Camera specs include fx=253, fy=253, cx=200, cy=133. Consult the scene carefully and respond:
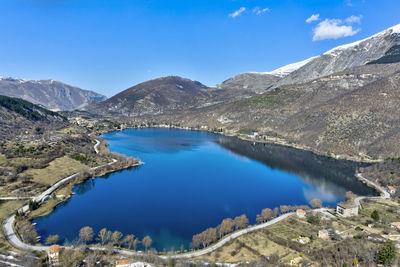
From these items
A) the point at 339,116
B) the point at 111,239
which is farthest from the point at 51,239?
the point at 339,116

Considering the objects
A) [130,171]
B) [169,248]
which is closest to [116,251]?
[169,248]

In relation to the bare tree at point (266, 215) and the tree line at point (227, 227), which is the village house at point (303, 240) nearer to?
the bare tree at point (266, 215)

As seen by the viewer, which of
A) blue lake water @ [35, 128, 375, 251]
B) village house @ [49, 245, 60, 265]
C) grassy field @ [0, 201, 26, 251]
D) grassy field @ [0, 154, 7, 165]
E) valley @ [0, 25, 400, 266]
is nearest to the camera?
village house @ [49, 245, 60, 265]

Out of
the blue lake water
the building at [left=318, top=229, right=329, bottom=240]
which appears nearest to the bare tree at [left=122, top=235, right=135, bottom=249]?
the blue lake water

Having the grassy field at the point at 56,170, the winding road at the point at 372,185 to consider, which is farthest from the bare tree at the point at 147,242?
the winding road at the point at 372,185

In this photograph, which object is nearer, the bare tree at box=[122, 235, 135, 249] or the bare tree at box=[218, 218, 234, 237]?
the bare tree at box=[122, 235, 135, 249]

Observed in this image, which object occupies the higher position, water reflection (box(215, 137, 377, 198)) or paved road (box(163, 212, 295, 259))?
water reflection (box(215, 137, 377, 198))

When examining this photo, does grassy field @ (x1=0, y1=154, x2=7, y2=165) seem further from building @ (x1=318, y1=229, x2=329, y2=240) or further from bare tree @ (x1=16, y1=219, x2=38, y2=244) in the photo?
building @ (x1=318, y1=229, x2=329, y2=240)

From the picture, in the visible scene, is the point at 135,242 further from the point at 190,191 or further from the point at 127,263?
the point at 190,191
